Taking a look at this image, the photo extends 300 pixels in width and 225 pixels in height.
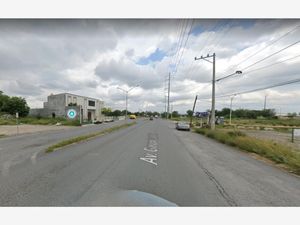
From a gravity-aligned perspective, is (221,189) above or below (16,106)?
below

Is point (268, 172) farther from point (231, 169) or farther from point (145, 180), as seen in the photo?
point (145, 180)

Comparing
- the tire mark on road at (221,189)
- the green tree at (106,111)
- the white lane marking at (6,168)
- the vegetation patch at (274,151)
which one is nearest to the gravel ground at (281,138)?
the vegetation patch at (274,151)

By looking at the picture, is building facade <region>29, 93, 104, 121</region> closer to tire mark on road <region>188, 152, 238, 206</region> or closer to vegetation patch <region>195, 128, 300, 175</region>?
vegetation patch <region>195, 128, 300, 175</region>

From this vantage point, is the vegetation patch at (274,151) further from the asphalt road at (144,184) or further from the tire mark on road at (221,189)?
the tire mark on road at (221,189)

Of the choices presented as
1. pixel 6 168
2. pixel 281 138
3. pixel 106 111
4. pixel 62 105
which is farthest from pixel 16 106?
pixel 281 138

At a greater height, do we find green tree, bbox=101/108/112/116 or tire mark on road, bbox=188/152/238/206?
green tree, bbox=101/108/112/116

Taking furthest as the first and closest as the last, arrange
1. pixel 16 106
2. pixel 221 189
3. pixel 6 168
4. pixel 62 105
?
pixel 16 106, pixel 62 105, pixel 6 168, pixel 221 189

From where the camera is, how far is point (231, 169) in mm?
5590

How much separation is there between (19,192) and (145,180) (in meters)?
2.94

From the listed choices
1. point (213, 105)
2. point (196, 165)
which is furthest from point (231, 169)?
point (213, 105)

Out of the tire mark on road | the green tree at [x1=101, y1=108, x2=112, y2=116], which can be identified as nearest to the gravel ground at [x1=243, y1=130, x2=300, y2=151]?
the tire mark on road

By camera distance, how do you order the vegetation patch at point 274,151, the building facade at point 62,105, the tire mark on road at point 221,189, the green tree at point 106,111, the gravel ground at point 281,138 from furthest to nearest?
the green tree at point 106,111
the building facade at point 62,105
the gravel ground at point 281,138
the vegetation patch at point 274,151
the tire mark on road at point 221,189

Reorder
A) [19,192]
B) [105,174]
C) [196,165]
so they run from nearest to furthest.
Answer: [19,192], [105,174], [196,165]

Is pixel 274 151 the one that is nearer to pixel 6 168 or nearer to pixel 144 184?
pixel 144 184
